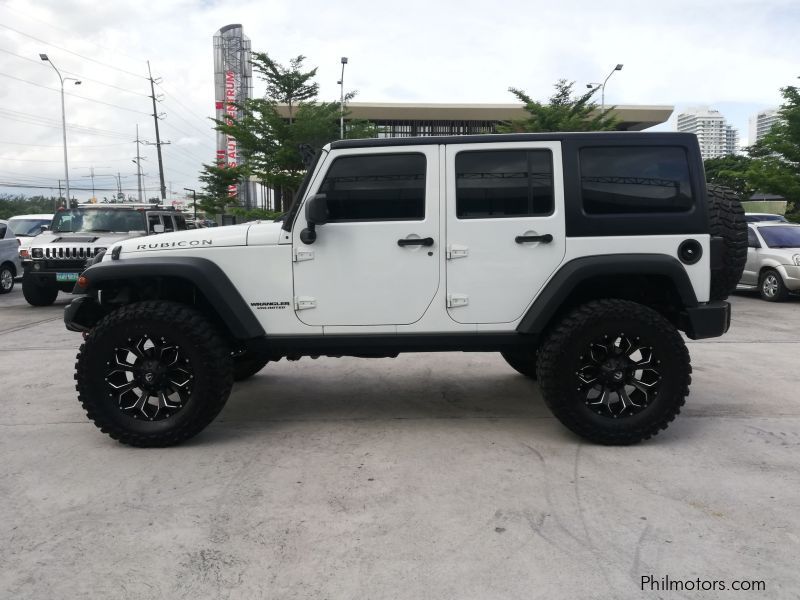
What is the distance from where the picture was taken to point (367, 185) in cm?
418

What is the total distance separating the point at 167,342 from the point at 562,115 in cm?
1907

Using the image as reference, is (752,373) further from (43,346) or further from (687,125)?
(687,125)

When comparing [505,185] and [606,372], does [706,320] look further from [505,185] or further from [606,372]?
[505,185]

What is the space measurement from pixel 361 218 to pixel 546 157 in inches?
48.8

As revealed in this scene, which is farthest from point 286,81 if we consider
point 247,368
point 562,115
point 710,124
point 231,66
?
point 710,124

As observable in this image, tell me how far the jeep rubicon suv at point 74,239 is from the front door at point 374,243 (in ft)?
25.0

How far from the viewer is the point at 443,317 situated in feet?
13.8

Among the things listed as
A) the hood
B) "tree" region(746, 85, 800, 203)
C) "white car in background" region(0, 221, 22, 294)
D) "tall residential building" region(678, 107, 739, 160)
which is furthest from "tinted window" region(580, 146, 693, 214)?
"tall residential building" region(678, 107, 739, 160)

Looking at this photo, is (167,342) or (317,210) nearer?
(317,210)

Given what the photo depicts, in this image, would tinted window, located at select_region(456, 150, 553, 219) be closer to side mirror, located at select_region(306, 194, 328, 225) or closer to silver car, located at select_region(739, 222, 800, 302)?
side mirror, located at select_region(306, 194, 328, 225)

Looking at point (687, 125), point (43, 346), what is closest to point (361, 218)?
point (43, 346)

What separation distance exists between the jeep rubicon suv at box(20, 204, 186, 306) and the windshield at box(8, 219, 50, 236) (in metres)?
6.05

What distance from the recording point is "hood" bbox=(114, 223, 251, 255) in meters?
4.22

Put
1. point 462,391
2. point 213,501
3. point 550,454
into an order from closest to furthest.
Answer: point 213,501 → point 550,454 → point 462,391
